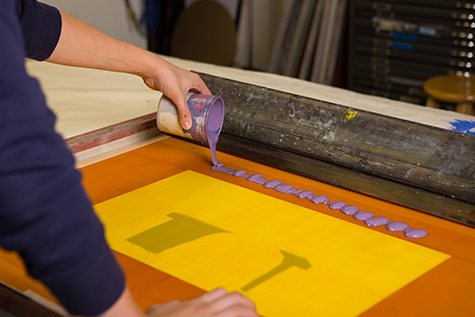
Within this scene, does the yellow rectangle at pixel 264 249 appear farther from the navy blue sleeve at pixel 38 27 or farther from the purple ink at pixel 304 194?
the navy blue sleeve at pixel 38 27

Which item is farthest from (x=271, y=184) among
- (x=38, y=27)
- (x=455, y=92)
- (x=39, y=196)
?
(x=455, y=92)

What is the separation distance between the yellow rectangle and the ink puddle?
5 cm

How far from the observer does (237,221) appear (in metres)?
1.14

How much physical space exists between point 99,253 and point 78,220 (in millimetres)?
49

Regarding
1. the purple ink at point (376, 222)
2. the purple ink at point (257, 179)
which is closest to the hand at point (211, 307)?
the purple ink at point (376, 222)

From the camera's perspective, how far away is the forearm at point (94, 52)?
4.26 feet

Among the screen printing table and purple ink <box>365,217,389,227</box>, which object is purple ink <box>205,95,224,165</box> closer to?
the screen printing table

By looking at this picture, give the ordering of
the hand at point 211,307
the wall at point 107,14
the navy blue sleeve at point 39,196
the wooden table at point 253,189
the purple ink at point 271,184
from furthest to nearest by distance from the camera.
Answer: the wall at point 107,14 < the purple ink at point 271,184 < the wooden table at point 253,189 < the hand at point 211,307 < the navy blue sleeve at point 39,196

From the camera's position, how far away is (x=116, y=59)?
136 centimetres

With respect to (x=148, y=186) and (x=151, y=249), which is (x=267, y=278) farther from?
(x=148, y=186)

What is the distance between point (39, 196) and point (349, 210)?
82 cm

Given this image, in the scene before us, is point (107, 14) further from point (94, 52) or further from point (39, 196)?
point (39, 196)

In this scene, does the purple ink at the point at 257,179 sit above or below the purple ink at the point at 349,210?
above

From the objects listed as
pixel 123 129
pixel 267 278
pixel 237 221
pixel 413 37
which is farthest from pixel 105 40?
pixel 413 37
